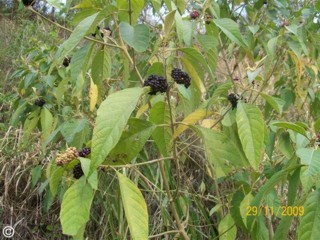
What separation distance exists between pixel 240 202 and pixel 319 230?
657 mm

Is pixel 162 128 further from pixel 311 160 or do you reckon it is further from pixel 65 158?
pixel 311 160

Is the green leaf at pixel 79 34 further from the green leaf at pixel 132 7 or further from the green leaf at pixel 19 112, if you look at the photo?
the green leaf at pixel 19 112

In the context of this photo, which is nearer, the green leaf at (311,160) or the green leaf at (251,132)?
the green leaf at (311,160)

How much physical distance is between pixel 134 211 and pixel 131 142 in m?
0.20

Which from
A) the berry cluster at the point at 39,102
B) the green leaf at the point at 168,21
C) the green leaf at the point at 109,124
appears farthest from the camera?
the berry cluster at the point at 39,102

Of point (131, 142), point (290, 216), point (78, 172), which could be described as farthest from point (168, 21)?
point (290, 216)

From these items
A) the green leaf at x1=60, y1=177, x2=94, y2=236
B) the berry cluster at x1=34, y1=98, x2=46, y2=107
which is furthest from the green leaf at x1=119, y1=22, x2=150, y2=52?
the berry cluster at x1=34, y1=98, x2=46, y2=107

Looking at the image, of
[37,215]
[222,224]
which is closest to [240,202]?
[222,224]

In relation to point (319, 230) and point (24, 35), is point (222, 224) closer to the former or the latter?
point (319, 230)

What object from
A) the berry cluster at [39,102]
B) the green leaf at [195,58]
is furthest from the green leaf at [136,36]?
the berry cluster at [39,102]

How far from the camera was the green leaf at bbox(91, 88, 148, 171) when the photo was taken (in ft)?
2.49

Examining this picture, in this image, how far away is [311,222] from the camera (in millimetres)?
770

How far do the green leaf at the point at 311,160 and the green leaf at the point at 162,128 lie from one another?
352mm

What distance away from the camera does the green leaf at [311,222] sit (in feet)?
2.50
